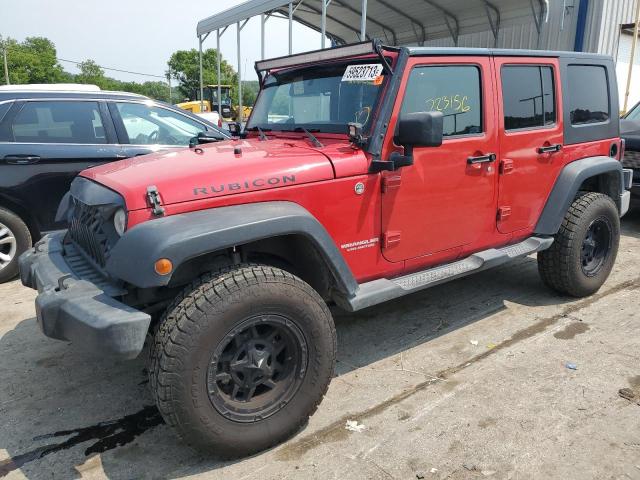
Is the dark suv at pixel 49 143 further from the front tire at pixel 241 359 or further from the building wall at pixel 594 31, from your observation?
the building wall at pixel 594 31

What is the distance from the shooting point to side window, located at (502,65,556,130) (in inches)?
146

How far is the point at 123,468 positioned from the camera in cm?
250

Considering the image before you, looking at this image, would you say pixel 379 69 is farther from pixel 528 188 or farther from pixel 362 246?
pixel 528 188

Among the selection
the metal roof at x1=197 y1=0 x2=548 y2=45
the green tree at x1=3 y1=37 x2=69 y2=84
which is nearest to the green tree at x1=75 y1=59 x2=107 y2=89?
the green tree at x1=3 y1=37 x2=69 y2=84

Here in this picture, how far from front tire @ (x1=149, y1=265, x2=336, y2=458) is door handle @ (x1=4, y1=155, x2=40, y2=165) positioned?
10.9ft

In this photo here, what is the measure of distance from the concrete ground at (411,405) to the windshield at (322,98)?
61.8 inches

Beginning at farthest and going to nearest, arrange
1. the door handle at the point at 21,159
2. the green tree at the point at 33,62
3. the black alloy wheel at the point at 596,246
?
the green tree at the point at 33,62
the door handle at the point at 21,159
the black alloy wheel at the point at 596,246

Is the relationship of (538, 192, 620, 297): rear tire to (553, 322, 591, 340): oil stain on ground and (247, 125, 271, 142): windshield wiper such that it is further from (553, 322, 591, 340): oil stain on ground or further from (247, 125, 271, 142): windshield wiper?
(247, 125, 271, 142): windshield wiper

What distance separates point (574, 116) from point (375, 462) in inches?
126

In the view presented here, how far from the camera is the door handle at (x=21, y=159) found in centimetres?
476

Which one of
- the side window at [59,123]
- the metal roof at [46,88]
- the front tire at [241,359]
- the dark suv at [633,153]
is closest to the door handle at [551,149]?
the front tire at [241,359]

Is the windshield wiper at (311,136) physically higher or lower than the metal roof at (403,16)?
lower

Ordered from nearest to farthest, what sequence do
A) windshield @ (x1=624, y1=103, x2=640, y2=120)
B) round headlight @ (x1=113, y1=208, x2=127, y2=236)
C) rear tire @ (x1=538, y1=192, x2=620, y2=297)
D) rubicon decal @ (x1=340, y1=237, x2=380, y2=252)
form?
1. round headlight @ (x1=113, y1=208, x2=127, y2=236)
2. rubicon decal @ (x1=340, y1=237, x2=380, y2=252)
3. rear tire @ (x1=538, y1=192, x2=620, y2=297)
4. windshield @ (x1=624, y1=103, x2=640, y2=120)

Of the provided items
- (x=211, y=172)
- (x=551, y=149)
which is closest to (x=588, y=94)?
(x=551, y=149)
